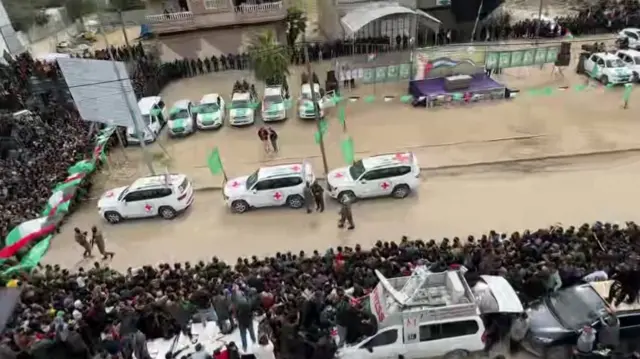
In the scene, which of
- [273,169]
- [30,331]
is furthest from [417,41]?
[30,331]

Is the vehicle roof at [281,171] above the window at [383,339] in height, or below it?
above

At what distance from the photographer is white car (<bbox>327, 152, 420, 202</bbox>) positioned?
51.9 ft

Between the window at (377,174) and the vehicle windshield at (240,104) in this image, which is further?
the vehicle windshield at (240,104)

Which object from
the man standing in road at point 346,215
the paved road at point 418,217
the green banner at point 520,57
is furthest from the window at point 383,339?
the green banner at point 520,57

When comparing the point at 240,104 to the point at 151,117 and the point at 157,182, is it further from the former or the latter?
the point at 157,182

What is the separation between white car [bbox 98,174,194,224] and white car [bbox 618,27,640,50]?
20.8 meters

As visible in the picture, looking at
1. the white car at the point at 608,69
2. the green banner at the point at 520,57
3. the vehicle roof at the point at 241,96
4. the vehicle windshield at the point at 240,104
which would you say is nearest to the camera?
the white car at the point at 608,69

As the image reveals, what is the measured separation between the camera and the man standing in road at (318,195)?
1584cm

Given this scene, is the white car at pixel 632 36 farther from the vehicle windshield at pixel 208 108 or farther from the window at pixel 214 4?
the window at pixel 214 4

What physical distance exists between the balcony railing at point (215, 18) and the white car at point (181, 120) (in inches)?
351

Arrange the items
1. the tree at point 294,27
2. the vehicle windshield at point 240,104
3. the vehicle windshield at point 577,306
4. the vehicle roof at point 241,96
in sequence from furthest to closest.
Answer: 1. the tree at point 294,27
2. the vehicle roof at point 241,96
3. the vehicle windshield at point 240,104
4. the vehicle windshield at point 577,306

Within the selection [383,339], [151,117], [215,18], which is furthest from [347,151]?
[215,18]

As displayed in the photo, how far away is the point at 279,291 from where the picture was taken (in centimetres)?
1116

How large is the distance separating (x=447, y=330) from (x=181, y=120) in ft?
47.9
